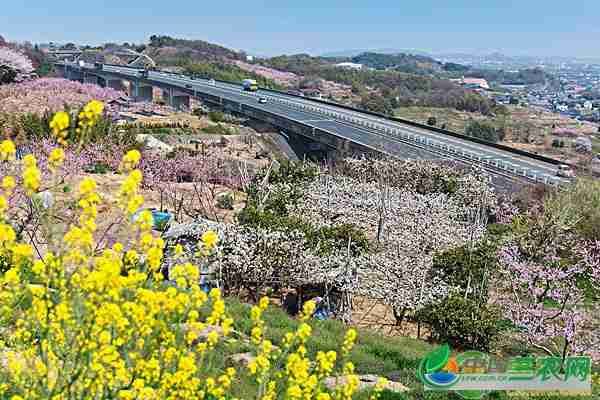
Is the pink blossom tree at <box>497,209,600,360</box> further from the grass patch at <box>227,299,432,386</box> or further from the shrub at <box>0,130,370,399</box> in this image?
the shrub at <box>0,130,370,399</box>

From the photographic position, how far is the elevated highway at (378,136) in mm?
32406

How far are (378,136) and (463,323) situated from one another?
28.9 meters

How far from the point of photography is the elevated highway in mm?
32406

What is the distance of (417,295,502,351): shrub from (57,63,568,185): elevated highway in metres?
15.8

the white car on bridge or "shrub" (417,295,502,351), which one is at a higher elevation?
the white car on bridge

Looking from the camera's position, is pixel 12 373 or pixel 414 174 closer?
pixel 12 373

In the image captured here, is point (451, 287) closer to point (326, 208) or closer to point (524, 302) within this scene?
point (524, 302)

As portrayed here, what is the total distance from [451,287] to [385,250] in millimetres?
2832

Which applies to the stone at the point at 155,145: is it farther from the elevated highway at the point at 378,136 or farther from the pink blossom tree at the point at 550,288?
the pink blossom tree at the point at 550,288

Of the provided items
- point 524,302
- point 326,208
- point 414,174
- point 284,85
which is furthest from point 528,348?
point 284,85

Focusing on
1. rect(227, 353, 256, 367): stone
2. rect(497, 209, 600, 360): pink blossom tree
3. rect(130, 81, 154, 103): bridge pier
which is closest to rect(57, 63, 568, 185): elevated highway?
rect(130, 81, 154, 103): bridge pier

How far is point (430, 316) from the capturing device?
13.5 meters

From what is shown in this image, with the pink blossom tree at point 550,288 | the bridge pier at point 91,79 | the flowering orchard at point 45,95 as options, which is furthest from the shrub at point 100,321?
the bridge pier at point 91,79

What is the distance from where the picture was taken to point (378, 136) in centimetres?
4100
